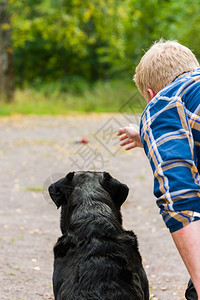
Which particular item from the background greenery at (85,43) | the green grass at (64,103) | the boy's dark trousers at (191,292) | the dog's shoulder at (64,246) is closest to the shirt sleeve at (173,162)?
the dog's shoulder at (64,246)

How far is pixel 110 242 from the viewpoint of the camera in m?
2.96

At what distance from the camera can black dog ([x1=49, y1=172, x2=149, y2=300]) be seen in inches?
110

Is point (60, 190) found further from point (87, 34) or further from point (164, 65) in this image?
point (87, 34)

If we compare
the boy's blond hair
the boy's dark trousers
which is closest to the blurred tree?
the boy's dark trousers

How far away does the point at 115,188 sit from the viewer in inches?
135

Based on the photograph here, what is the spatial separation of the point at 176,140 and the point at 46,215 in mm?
5583

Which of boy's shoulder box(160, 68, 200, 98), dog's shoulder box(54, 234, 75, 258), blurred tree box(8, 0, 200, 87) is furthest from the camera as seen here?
blurred tree box(8, 0, 200, 87)

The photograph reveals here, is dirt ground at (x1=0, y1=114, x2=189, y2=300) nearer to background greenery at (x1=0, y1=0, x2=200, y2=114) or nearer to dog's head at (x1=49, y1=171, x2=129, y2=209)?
dog's head at (x1=49, y1=171, x2=129, y2=209)

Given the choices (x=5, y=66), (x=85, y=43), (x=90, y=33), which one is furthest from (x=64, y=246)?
(x=85, y=43)

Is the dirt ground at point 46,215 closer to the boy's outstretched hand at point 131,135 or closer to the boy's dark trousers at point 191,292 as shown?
the boy's outstretched hand at point 131,135

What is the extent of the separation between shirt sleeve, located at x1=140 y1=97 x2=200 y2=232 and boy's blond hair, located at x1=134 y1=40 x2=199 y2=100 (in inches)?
8.8

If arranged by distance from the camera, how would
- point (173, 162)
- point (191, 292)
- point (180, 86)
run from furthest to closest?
point (191, 292) < point (180, 86) < point (173, 162)

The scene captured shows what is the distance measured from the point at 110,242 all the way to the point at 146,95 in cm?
87

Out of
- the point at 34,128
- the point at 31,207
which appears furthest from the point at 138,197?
the point at 34,128
